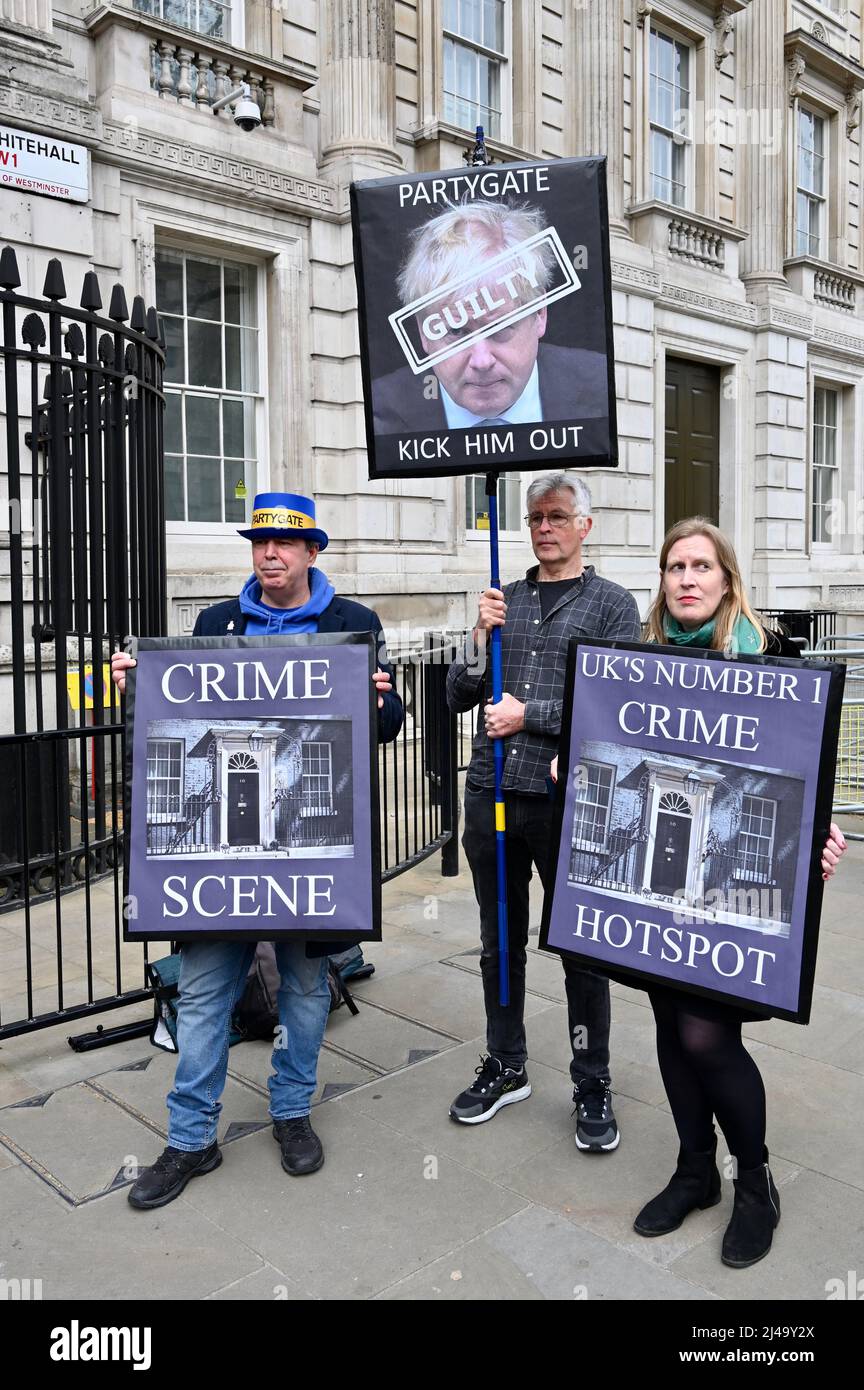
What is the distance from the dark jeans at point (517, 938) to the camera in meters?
3.40

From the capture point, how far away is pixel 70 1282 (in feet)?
8.73

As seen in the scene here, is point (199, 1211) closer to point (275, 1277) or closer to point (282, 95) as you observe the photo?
point (275, 1277)

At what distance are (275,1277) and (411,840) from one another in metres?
4.31

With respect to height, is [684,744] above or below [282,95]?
below

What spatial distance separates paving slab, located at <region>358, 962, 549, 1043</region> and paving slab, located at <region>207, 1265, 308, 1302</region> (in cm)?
161

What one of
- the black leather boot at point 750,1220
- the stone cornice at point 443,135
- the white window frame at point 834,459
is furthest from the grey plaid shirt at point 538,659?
the white window frame at point 834,459

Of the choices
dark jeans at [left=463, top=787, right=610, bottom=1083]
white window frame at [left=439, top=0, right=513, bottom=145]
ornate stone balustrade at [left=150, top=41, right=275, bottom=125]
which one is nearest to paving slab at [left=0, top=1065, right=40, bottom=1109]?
dark jeans at [left=463, top=787, right=610, bottom=1083]

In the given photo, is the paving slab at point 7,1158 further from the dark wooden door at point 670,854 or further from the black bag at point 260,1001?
the dark wooden door at point 670,854

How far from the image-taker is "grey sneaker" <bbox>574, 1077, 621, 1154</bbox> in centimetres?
330

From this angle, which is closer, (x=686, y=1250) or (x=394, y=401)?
(x=686, y=1250)

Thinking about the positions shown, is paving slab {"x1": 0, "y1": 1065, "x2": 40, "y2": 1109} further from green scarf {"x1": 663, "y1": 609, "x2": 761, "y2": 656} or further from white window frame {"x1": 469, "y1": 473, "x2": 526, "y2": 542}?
white window frame {"x1": 469, "y1": 473, "x2": 526, "y2": 542}

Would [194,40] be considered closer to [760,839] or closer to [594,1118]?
[760,839]

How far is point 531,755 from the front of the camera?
346 centimetres
